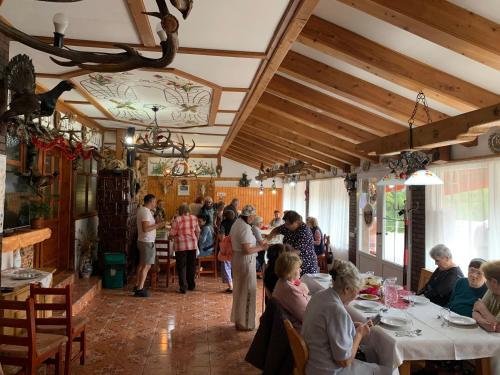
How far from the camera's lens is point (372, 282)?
4000 mm

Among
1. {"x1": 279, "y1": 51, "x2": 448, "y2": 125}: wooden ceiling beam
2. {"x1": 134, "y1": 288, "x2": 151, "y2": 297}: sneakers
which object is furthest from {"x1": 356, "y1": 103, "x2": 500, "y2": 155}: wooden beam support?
{"x1": 134, "y1": 288, "x2": 151, "y2": 297}: sneakers

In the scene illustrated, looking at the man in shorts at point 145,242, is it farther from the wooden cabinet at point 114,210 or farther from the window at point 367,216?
the window at point 367,216

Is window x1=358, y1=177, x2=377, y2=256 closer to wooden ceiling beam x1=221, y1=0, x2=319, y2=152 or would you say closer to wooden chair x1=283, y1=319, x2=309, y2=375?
wooden ceiling beam x1=221, y1=0, x2=319, y2=152

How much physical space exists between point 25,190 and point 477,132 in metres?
4.38

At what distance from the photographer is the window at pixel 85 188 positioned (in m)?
6.50

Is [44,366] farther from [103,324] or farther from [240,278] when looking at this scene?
[240,278]

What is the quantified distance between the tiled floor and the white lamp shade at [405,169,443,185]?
87.3 inches

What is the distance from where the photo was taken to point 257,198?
1366 centimetres

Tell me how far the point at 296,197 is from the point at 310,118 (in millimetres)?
6723

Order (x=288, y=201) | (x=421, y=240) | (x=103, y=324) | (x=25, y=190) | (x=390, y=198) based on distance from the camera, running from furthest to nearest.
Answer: (x=288, y=201)
(x=390, y=198)
(x=421, y=240)
(x=103, y=324)
(x=25, y=190)

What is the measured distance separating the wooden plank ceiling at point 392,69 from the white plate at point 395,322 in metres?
1.36

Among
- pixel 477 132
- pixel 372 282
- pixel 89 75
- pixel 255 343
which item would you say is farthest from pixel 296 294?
pixel 89 75

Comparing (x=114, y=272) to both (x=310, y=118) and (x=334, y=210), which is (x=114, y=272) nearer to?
(x=310, y=118)

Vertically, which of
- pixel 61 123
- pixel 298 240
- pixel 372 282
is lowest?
pixel 372 282
